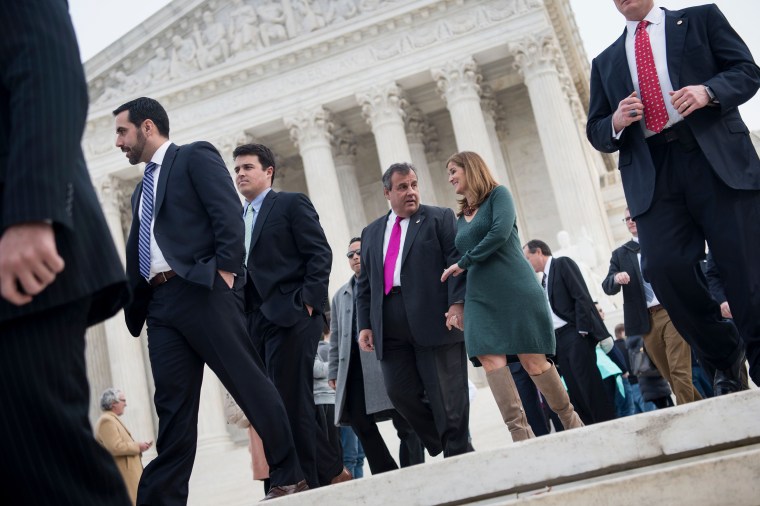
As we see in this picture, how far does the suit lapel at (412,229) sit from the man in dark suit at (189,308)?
1661 mm

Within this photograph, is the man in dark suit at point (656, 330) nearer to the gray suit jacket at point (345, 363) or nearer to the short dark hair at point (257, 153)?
the gray suit jacket at point (345, 363)

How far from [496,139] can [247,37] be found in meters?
8.25

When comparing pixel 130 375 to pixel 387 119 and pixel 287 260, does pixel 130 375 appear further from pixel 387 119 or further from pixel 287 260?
pixel 287 260

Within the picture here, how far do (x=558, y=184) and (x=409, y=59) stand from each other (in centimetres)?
570

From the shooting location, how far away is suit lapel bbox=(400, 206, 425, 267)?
6.21 metres

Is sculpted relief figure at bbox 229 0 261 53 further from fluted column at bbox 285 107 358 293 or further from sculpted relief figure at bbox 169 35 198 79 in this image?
fluted column at bbox 285 107 358 293

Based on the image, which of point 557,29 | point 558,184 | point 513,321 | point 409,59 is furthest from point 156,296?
point 557,29

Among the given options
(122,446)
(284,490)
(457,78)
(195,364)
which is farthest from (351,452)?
(457,78)

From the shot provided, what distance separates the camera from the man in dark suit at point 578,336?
7887mm

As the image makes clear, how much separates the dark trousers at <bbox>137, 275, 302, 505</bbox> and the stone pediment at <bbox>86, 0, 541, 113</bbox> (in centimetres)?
2025

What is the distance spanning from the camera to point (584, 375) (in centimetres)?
795

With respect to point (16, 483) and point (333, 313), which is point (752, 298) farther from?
point (333, 313)

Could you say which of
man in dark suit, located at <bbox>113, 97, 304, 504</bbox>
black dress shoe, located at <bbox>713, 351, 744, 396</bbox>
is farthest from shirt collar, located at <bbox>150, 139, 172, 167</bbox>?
black dress shoe, located at <bbox>713, 351, 744, 396</bbox>

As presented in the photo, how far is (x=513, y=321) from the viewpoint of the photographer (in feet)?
18.5
